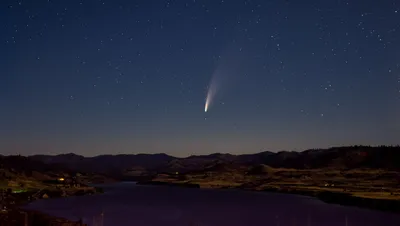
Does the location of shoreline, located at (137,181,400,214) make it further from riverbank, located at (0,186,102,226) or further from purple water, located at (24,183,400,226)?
riverbank, located at (0,186,102,226)

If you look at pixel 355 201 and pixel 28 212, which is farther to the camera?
pixel 355 201

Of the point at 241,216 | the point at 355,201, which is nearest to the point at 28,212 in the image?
the point at 241,216

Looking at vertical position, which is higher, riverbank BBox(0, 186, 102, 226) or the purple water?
riverbank BBox(0, 186, 102, 226)

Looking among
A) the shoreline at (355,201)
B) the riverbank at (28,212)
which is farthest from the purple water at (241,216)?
the riverbank at (28,212)

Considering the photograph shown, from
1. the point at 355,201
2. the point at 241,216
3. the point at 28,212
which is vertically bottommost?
the point at 241,216

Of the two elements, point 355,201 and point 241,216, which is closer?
point 241,216

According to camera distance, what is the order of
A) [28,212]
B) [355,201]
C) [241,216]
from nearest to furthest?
[28,212], [241,216], [355,201]

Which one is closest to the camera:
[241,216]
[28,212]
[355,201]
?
[28,212]

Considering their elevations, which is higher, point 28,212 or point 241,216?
point 28,212

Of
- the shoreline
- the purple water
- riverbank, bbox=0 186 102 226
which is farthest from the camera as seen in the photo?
the shoreline

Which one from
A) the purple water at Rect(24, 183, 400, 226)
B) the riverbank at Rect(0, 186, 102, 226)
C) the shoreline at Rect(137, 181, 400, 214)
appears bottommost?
the purple water at Rect(24, 183, 400, 226)

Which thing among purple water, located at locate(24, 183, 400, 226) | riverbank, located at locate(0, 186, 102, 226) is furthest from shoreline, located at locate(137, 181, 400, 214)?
riverbank, located at locate(0, 186, 102, 226)

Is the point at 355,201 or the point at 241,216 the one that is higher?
the point at 355,201

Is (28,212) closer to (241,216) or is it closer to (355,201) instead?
(241,216)
